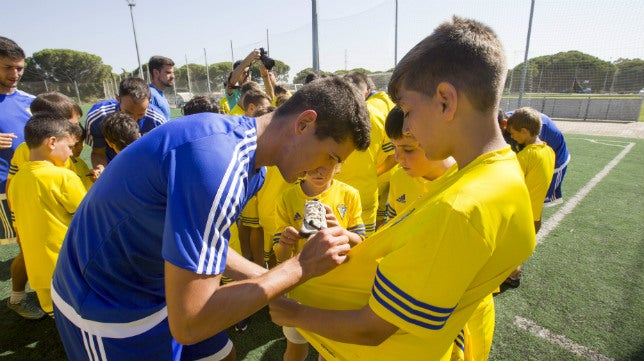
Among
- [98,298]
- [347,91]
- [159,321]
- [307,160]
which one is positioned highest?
[347,91]

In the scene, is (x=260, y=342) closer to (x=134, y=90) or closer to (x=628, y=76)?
(x=134, y=90)

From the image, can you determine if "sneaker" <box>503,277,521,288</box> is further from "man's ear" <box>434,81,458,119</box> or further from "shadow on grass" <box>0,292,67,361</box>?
"shadow on grass" <box>0,292,67,361</box>

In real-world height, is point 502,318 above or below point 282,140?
below

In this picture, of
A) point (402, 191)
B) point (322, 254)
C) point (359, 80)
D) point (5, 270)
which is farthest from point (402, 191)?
point (5, 270)

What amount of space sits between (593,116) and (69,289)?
105 ft

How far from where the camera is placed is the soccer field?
308cm

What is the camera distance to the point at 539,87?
25.7 meters

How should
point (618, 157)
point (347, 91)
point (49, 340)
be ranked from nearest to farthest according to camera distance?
point (347, 91)
point (49, 340)
point (618, 157)

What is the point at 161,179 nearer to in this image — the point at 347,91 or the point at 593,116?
the point at 347,91

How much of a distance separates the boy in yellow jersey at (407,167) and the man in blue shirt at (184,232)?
974mm

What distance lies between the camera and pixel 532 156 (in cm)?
399

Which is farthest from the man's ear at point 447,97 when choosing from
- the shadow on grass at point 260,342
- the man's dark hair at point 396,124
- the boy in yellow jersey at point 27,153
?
the boy in yellow jersey at point 27,153

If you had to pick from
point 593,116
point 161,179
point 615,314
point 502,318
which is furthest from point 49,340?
point 593,116

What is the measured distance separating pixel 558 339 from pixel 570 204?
16.9 ft
